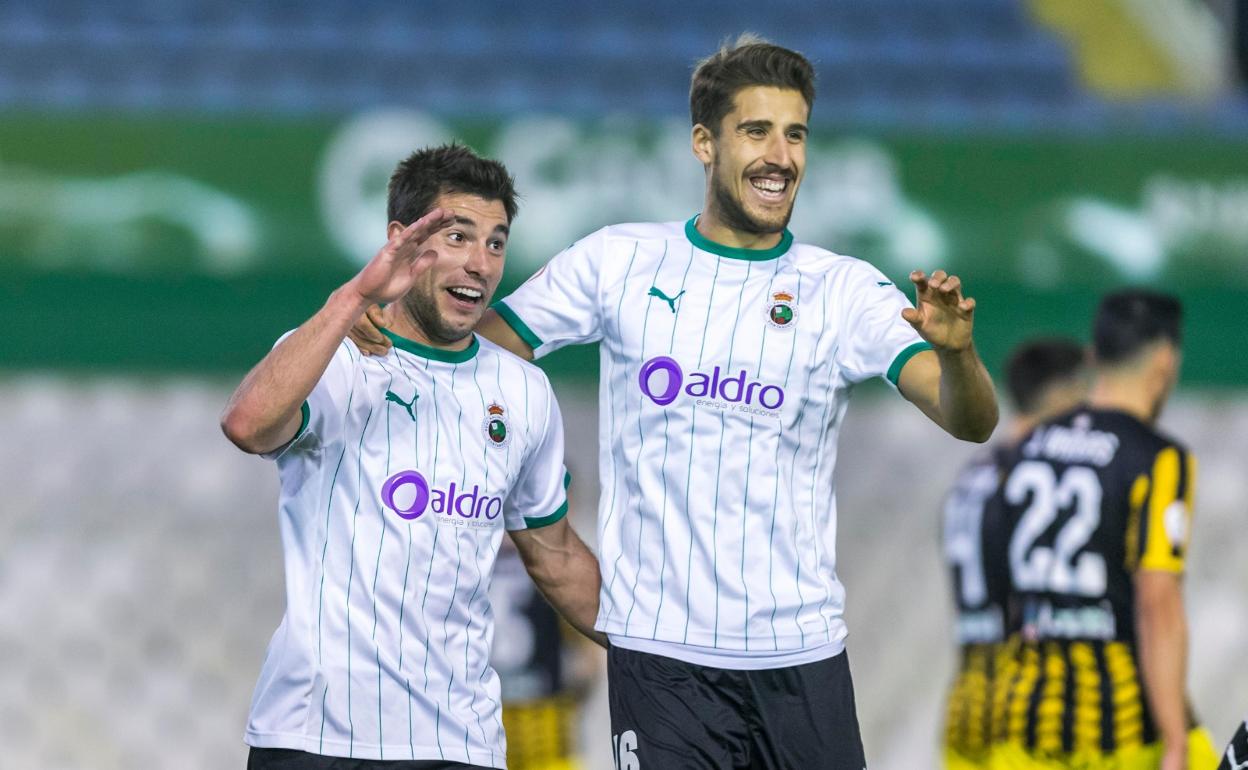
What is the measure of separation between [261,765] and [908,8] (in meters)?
6.86

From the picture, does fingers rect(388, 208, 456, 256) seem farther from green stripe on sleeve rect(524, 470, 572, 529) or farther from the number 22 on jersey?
the number 22 on jersey

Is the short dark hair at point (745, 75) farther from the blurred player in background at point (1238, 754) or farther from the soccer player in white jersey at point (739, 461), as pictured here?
the blurred player in background at point (1238, 754)

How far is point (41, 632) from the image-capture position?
24.6 feet

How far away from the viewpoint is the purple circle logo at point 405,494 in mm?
2631

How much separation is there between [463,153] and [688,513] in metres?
0.69

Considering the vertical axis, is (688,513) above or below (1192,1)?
below

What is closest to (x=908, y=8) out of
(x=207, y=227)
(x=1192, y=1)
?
(x=1192, y=1)

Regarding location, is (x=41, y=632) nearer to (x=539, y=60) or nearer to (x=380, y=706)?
(x=539, y=60)

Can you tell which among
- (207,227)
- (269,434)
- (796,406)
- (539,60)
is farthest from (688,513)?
(539,60)

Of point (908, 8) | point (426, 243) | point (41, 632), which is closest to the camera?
point (426, 243)

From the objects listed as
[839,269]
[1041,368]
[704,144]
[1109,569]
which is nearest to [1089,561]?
[1109,569]

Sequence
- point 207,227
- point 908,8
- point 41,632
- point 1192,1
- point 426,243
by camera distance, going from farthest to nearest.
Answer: point 1192,1 < point 908,8 < point 41,632 < point 207,227 < point 426,243

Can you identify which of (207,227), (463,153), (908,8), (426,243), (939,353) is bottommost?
(939,353)

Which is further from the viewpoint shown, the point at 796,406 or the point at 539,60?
the point at 539,60
